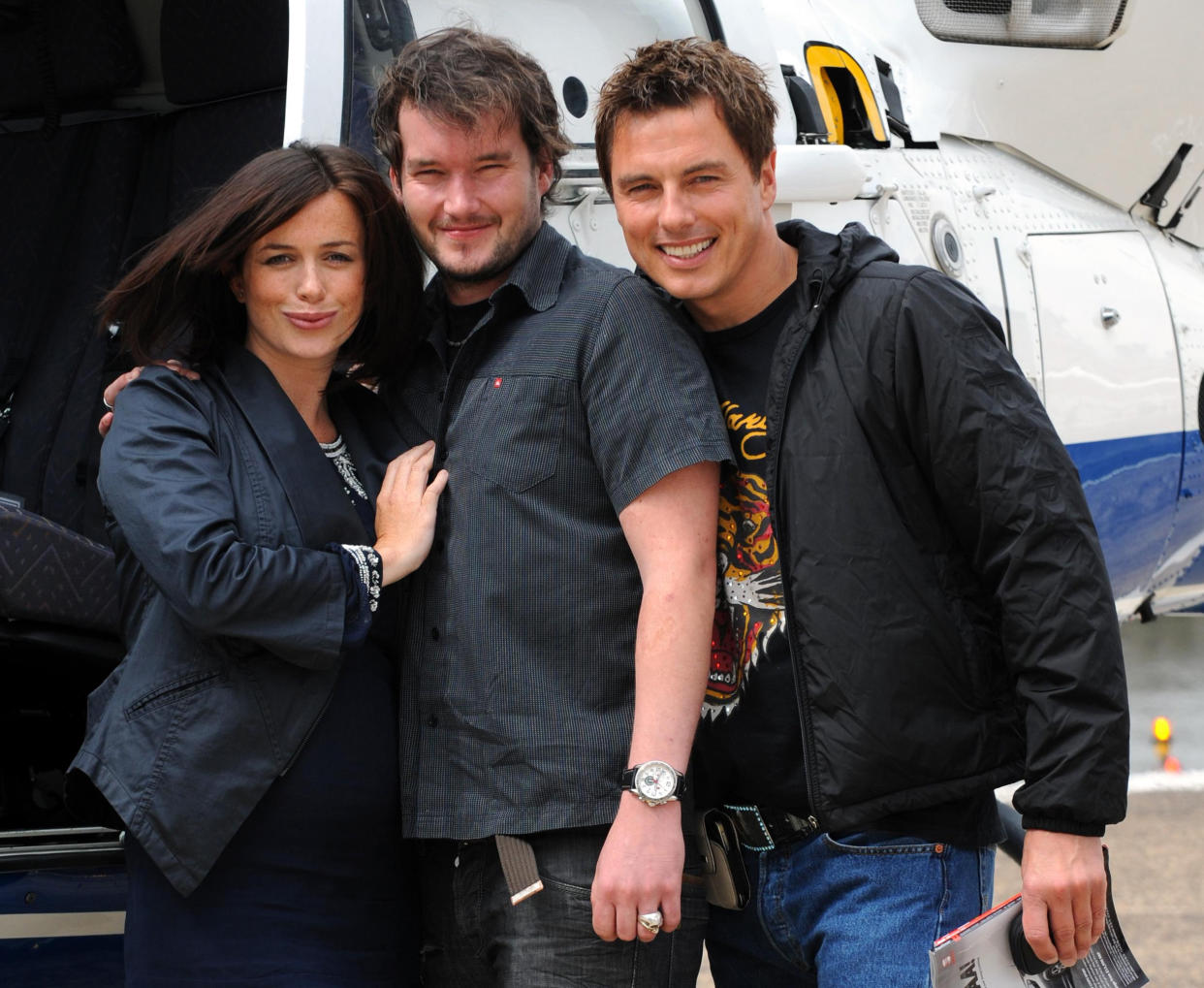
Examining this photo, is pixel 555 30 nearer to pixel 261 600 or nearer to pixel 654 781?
pixel 261 600

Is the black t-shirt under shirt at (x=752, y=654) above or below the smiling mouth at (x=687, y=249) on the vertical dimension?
below

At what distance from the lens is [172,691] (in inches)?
67.6

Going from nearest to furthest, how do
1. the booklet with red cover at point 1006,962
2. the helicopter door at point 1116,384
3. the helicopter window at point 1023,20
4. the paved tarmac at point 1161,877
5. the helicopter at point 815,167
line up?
the booklet with red cover at point 1006,962 → the helicopter at point 815,167 → the paved tarmac at point 1161,877 → the helicopter door at point 1116,384 → the helicopter window at point 1023,20

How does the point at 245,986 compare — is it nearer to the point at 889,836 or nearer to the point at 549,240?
the point at 889,836

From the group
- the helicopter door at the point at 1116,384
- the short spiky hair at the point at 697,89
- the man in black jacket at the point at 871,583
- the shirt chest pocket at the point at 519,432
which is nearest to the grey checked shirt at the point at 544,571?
the shirt chest pocket at the point at 519,432

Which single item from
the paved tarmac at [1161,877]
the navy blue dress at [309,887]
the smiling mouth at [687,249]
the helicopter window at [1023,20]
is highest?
the helicopter window at [1023,20]

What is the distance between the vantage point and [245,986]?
1704 mm

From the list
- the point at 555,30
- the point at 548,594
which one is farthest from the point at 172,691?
the point at 555,30

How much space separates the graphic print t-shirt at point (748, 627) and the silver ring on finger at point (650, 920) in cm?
23

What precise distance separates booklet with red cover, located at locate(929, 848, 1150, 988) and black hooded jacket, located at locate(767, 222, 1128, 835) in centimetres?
13

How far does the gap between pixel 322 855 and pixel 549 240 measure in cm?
86

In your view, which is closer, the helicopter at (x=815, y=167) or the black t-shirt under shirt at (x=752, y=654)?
the black t-shirt under shirt at (x=752, y=654)

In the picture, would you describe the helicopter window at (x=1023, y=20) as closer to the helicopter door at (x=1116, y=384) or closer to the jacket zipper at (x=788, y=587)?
the helicopter door at (x=1116, y=384)

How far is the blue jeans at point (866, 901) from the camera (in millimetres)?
1689
